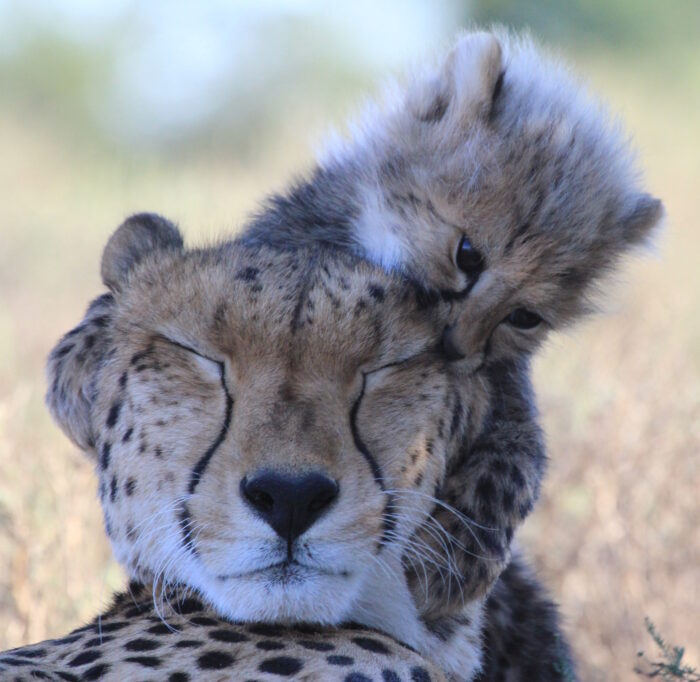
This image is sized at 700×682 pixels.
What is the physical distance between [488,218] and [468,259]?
9 cm

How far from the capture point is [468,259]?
2.06 metres

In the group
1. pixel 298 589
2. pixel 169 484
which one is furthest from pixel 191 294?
pixel 298 589

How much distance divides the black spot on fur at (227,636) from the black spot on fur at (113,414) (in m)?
0.33

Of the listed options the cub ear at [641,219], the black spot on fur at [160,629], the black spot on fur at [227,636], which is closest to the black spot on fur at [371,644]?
the black spot on fur at [227,636]

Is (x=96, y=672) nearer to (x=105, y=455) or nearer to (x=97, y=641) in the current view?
(x=97, y=641)

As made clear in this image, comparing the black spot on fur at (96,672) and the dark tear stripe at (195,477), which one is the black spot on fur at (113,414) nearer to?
the dark tear stripe at (195,477)

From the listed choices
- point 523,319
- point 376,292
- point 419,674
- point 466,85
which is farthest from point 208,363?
point 466,85

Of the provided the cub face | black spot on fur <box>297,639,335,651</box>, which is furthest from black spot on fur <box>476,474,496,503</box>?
black spot on fur <box>297,639,335,651</box>

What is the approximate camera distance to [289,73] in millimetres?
11234

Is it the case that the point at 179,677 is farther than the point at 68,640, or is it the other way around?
the point at 68,640

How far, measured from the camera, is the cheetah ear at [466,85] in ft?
7.56

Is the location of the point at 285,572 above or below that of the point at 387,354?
below

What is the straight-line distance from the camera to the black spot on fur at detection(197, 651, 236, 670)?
1.62 meters

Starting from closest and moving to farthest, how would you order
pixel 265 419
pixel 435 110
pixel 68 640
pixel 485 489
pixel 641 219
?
pixel 265 419 → pixel 68 640 → pixel 485 489 → pixel 641 219 → pixel 435 110
